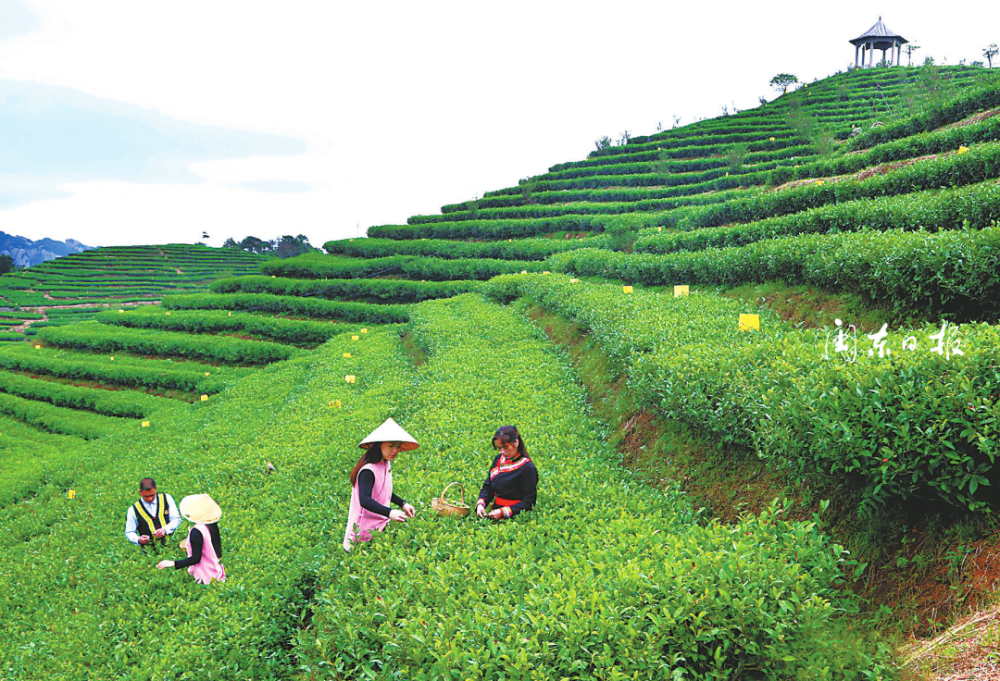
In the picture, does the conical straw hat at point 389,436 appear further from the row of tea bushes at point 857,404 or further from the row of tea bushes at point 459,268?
the row of tea bushes at point 459,268

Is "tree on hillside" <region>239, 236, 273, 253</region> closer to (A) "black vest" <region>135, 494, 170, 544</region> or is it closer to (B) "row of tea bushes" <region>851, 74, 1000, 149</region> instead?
(B) "row of tea bushes" <region>851, 74, 1000, 149</region>

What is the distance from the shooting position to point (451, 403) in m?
8.70

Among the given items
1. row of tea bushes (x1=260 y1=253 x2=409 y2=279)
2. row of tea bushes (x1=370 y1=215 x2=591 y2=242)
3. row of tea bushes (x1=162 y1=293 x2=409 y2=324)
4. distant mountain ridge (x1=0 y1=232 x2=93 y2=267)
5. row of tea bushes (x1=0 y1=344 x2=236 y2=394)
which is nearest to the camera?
row of tea bushes (x1=0 y1=344 x2=236 y2=394)

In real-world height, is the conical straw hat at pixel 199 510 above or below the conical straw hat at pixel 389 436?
below

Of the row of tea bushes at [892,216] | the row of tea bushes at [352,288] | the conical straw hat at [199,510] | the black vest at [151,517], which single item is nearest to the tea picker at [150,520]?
the black vest at [151,517]

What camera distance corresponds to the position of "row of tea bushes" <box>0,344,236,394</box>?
19.6 m

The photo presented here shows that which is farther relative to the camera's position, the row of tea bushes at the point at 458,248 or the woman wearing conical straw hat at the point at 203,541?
the row of tea bushes at the point at 458,248

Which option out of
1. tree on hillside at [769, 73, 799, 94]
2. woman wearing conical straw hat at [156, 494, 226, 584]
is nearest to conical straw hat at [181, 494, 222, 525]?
woman wearing conical straw hat at [156, 494, 226, 584]

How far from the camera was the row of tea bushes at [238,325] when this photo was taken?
75.2ft

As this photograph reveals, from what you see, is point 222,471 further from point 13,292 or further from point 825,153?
point 13,292

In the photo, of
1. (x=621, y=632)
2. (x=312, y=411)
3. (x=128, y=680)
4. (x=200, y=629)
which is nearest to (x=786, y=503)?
(x=621, y=632)

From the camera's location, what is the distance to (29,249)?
173 metres

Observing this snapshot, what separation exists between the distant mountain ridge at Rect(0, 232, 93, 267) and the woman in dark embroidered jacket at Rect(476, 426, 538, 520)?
190 metres

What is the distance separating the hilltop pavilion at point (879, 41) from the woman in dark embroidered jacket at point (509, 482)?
6036 centimetres
